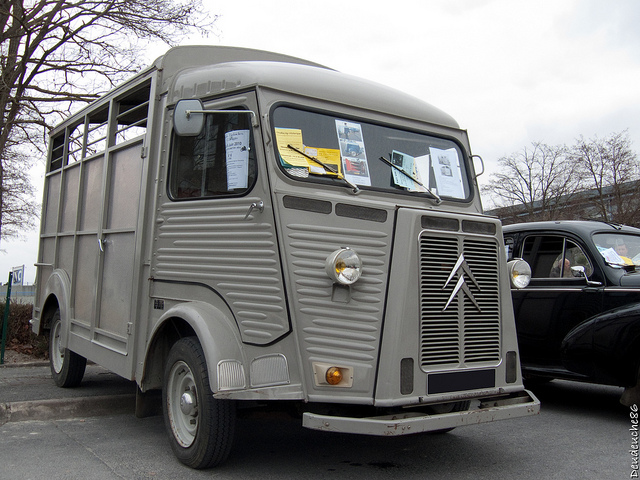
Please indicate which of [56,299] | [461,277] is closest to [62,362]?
[56,299]

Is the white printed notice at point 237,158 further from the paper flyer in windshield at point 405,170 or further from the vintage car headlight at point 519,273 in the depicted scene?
the vintage car headlight at point 519,273

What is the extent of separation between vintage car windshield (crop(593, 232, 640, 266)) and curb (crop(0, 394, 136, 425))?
16.9ft

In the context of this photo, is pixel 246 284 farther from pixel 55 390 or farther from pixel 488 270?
pixel 55 390

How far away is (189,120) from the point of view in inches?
176

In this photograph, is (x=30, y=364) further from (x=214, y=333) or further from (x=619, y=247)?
(x=619, y=247)

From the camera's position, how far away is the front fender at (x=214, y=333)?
402cm

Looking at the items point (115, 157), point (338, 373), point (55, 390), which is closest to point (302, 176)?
point (338, 373)

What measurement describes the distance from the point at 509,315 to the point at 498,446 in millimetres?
1345

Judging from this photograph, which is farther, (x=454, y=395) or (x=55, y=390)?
(x=55, y=390)

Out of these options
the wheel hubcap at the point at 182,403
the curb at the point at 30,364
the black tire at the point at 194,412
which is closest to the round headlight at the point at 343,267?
the black tire at the point at 194,412

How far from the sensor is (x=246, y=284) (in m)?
4.22

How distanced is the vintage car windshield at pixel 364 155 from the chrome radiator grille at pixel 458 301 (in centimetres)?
70

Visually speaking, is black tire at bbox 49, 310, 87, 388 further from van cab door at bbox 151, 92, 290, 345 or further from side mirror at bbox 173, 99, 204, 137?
side mirror at bbox 173, 99, 204, 137

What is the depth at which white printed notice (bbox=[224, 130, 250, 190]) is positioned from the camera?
4.40 metres
